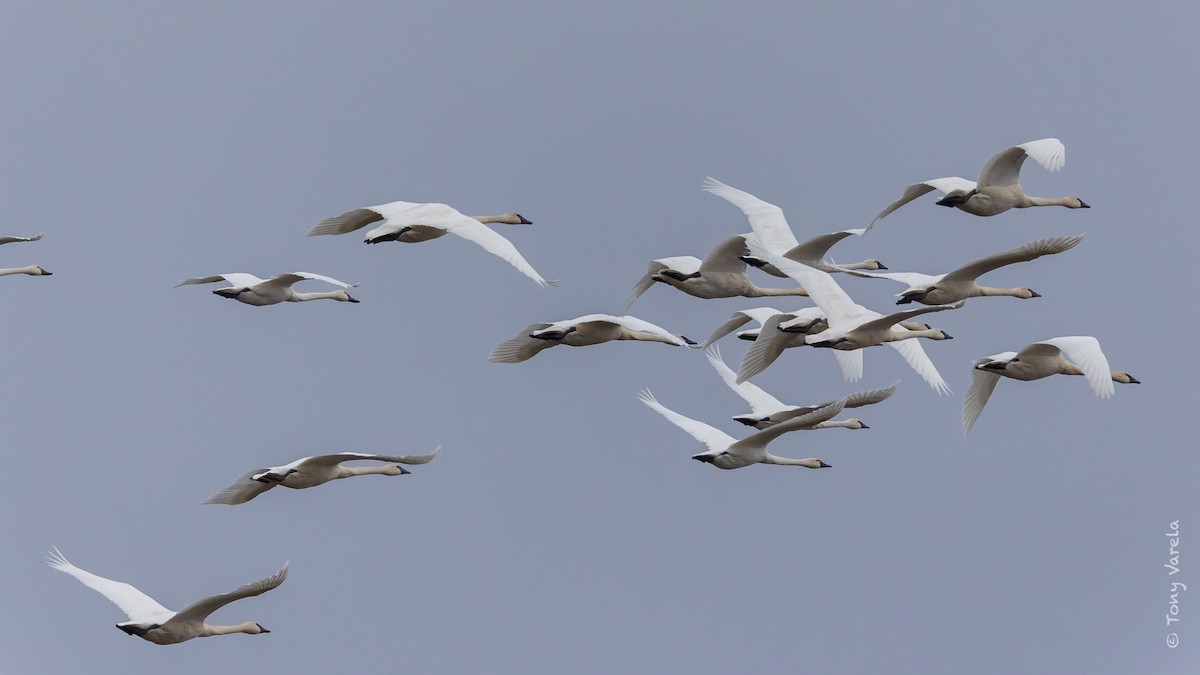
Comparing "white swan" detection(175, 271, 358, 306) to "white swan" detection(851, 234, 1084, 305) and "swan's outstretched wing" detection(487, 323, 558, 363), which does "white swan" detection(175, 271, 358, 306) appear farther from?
"white swan" detection(851, 234, 1084, 305)

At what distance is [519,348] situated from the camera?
127ft

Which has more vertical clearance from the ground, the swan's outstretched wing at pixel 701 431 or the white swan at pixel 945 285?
the white swan at pixel 945 285

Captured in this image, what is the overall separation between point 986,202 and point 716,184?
499cm

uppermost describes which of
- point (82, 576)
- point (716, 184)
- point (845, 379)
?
point (716, 184)

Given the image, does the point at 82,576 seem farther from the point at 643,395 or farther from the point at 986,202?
the point at 986,202

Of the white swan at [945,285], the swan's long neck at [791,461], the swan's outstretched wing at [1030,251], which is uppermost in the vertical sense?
the swan's outstretched wing at [1030,251]

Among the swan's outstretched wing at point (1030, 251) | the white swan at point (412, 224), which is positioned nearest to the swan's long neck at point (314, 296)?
the white swan at point (412, 224)

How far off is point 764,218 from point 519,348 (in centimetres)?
531

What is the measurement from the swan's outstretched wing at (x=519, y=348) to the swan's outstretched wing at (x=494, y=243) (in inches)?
88.1

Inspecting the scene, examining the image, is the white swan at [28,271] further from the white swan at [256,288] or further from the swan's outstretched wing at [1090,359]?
the swan's outstretched wing at [1090,359]

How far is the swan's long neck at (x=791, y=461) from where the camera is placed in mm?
41094

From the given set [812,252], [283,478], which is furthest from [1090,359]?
[283,478]

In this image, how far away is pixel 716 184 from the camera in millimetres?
41938

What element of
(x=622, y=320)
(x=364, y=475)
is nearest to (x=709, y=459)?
(x=622, y=320)
